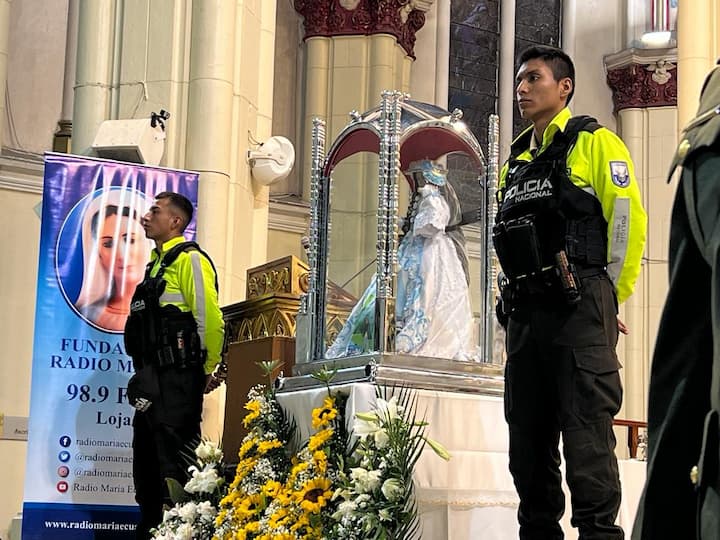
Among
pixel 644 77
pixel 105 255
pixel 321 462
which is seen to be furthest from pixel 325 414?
pixel 644 77

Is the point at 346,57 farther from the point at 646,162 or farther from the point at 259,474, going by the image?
the point at 259,474

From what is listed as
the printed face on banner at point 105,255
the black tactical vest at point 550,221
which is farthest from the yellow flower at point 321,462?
the printed face on banner at point 105,255

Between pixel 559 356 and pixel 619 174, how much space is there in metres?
0.64

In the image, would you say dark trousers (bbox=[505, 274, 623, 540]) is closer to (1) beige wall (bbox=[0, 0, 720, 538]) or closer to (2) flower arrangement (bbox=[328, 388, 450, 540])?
(2) flower arrangement (bbox=[328, 388, 450, 540])

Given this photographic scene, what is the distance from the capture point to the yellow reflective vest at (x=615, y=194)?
166 inches

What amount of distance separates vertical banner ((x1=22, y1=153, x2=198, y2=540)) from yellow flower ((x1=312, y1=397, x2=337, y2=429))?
241 cm

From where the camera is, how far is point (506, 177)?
4.52m

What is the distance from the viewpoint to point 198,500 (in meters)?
5.73

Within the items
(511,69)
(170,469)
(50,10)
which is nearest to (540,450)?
(170,469)

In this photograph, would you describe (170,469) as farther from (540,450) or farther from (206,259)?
(540,450)

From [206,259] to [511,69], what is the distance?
9.50 m

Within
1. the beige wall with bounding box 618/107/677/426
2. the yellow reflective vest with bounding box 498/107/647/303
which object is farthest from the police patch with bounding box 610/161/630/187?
the beige wall with bounding box 618/107/677/426

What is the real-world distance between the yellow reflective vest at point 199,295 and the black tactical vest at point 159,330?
3 centimetres

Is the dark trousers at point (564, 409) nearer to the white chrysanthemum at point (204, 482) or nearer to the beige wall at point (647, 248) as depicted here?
the white chrysanthemum at point (204, 482)
